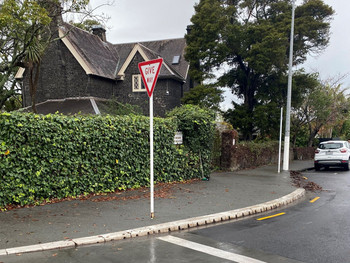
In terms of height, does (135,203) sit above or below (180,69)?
below

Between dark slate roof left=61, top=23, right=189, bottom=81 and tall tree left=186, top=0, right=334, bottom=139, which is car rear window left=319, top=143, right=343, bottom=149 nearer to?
tall tree left=186, top=0, right=334, bottom=139

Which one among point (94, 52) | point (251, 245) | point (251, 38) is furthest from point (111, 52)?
point (251, 245)

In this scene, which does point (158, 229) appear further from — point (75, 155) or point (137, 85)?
point (137, 85)

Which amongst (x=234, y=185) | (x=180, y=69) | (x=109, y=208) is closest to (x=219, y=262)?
(x=109, y=208)

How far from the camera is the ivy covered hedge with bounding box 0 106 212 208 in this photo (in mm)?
7645

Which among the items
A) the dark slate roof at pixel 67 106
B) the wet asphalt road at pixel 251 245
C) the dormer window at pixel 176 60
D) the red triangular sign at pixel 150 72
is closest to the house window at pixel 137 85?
the dark slate roof at pixel 67 106

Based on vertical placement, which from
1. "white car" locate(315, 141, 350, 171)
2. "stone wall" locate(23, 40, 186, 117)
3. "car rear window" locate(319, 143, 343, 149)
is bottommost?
"white car" locate(315, 141, 350, 171)

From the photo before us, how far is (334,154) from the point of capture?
60.2 feet

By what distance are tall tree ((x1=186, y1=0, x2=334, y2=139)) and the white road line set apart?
18103 millimetres

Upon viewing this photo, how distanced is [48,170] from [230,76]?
1966cm

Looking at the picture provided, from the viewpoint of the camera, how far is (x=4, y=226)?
6.22m

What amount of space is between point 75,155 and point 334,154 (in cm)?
1564

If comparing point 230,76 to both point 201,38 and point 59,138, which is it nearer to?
point 201,38

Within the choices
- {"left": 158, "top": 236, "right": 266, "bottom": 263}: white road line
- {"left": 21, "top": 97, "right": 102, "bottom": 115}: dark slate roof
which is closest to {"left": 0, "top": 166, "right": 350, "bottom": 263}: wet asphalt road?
{"left": 158, "top": 236, "right": 266, "bottom": 263}: white road line
